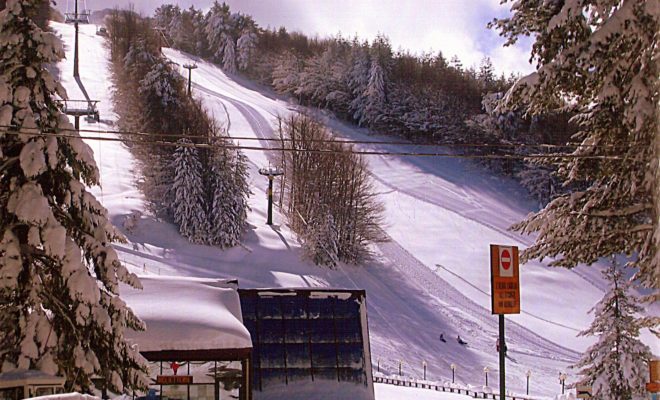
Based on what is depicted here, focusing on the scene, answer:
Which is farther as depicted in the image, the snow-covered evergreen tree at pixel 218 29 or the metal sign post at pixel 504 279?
the snow-covered evergreen tree at pixel 218 29

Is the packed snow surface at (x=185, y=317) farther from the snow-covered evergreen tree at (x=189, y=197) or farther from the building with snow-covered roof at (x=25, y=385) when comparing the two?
the snow-covered evergreen tree at (x=189, y=197)

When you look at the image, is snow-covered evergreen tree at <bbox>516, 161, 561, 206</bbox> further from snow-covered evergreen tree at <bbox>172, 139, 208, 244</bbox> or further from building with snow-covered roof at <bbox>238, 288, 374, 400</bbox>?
building with snow-covered roof at <bbox>238, 288, 374, 400</bbox>

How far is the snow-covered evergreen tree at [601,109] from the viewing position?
949 cm

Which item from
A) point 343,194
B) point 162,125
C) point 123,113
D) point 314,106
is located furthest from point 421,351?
point 314,106

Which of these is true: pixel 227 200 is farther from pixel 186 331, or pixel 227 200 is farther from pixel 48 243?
pixel 48 243

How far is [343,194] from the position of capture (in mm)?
51625

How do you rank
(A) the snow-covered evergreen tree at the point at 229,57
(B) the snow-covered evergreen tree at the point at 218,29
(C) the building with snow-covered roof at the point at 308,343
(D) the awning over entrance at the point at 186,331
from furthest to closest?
(B) the snow-covered evergreen tree at the point at 218,29 < (A) the snow-covered evergreen tree at the point at 229,57 < (C) the building with snow-covered roof at the point at 308,343 < (D) the awning over entrance at the point at 186,331

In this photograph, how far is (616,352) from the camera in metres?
21.7

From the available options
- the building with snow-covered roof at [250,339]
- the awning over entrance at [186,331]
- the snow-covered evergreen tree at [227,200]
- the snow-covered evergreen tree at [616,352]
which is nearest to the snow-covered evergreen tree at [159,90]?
the snow-covered evergreen tree at [227,200]

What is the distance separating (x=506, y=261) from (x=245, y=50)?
94578 mm

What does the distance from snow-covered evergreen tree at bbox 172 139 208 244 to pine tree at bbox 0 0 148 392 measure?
112 ft

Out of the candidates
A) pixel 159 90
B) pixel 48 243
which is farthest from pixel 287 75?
pixel 48 243

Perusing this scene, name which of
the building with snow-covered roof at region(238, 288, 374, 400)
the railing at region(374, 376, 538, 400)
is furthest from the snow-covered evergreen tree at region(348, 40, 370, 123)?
the building with snow-covered roof at region(238, 288, 374, 400)

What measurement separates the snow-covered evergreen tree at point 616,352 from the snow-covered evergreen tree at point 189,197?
27.6 m
